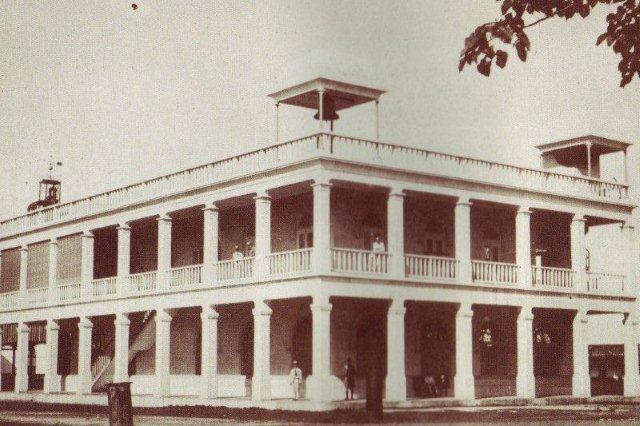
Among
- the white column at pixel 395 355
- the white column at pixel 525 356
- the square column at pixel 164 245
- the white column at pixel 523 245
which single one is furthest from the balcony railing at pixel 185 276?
the white column at pixel 525 356

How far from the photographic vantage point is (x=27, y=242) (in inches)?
1695

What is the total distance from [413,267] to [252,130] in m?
6.52

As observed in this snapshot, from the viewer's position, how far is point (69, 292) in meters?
39.9

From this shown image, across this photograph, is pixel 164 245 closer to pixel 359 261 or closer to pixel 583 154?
pixel 359 261

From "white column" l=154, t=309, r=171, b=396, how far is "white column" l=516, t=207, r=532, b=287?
11905 mm

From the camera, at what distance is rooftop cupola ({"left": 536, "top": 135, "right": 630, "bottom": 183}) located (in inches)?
1401

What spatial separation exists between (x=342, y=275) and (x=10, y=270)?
861 inches

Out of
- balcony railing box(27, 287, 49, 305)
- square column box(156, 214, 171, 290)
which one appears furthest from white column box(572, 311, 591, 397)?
balcony railing box(27, 287, 49, 305)

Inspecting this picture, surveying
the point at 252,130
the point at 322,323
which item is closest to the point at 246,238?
the point at 252,130

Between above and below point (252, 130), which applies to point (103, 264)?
below

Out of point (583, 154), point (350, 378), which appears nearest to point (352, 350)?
point (350, 378)

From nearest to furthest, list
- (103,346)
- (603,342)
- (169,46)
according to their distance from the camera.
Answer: (169,46), (603,342), (103,346)

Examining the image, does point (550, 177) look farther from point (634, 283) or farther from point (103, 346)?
point (103, 346)

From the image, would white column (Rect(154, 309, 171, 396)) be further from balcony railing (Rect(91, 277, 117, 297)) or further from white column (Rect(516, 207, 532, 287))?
white column (Rect(516, 207, 532, 287))
